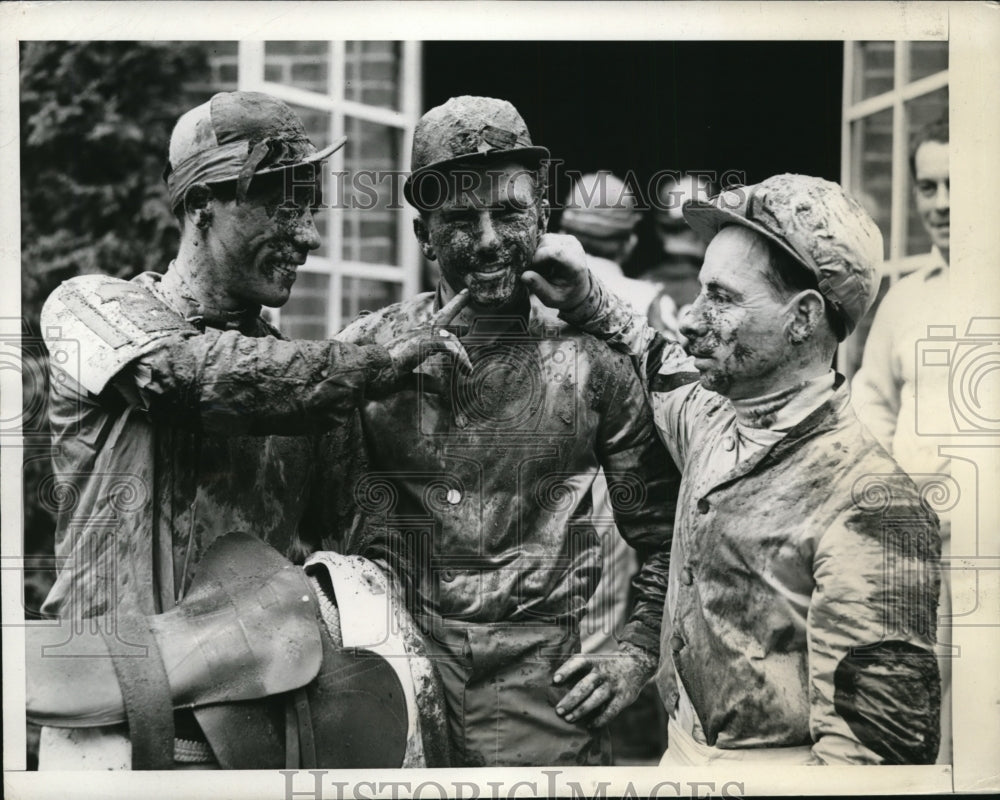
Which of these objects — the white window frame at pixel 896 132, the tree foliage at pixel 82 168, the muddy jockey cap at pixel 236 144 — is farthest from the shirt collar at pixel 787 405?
the tree foliage at pixel 82 168

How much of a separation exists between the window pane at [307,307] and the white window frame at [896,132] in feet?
6.12

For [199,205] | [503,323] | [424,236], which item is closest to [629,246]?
[503,323]

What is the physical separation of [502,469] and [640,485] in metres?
0.48

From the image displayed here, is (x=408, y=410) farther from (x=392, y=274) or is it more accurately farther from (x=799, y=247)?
(x=799, y=247)

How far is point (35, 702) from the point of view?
15.5ft

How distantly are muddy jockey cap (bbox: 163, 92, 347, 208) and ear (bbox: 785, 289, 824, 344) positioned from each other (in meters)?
1.60

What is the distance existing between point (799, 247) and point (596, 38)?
1.07 meters

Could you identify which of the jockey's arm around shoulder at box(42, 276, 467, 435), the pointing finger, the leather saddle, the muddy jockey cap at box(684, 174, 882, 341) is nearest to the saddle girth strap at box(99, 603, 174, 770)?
the leather saddle

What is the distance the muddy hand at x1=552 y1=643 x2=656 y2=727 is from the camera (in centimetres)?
483

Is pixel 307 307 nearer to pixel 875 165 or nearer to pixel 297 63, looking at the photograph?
pixel 297 63

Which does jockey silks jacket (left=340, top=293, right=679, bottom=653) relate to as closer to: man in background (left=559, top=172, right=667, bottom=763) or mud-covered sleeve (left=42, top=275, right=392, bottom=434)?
man in background (left=559, top=172, right=667, bottom=763)

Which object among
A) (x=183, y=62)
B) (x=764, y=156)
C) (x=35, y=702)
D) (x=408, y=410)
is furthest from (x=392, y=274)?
(x=35, y=702)

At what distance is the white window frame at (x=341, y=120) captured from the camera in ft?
16.7

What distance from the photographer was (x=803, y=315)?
4.71 m
